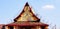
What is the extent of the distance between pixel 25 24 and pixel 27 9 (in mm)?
3280

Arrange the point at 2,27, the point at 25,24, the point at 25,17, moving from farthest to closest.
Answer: the point at 2,27 < the point at 25,17 < the point at 25,24

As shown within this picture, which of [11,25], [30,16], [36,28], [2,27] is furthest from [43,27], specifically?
[2,27]

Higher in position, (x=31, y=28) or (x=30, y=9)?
(x=30, y=9)

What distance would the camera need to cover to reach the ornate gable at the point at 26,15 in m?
25.1

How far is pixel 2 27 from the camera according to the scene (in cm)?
2758

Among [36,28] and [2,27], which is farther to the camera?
[2,27]

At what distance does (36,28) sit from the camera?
77.0 feet

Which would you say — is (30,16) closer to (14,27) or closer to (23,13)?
→ (23,13)

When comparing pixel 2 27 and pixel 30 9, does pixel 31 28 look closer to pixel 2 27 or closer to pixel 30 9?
pixel 30 9

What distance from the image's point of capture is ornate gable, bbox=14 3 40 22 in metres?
25.1

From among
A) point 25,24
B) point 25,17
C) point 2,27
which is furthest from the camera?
point 2,27

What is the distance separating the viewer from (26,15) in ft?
83.9

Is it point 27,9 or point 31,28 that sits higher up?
point 27,9

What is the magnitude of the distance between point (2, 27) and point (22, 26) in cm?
527
